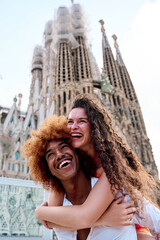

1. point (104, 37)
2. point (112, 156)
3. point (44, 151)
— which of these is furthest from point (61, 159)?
point (104, 37)

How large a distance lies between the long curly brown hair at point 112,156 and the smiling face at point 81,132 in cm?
5

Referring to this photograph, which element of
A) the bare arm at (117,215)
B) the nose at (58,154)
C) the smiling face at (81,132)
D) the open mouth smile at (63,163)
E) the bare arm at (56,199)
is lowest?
the bare arm at (117,215)

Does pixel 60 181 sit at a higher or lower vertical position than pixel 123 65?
lower

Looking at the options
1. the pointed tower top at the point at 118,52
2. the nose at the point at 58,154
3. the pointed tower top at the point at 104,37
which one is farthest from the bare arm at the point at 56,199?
the pointed tower top at the point at 104,37

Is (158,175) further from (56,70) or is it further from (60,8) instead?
(60,8)

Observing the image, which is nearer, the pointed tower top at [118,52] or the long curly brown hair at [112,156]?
the long curly brown hair at [112,156]

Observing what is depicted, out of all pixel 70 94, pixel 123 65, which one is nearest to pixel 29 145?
pixel 70 94

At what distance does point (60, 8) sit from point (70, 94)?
13120 millimetres

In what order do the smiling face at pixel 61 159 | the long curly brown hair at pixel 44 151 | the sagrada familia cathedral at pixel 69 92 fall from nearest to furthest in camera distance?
the smiling face at pixel 61 159 → the long curly brown hair at pixel 44 151 → the sagrada familia cathedral at pixel 69 92

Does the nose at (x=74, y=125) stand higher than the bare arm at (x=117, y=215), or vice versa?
the nose at (x=74, y=125)

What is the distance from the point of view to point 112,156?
1606mm

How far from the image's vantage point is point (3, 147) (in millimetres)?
17766

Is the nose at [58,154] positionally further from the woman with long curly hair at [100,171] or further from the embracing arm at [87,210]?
the embracing arm at [87,210]

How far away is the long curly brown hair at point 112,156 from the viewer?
1.50 m
